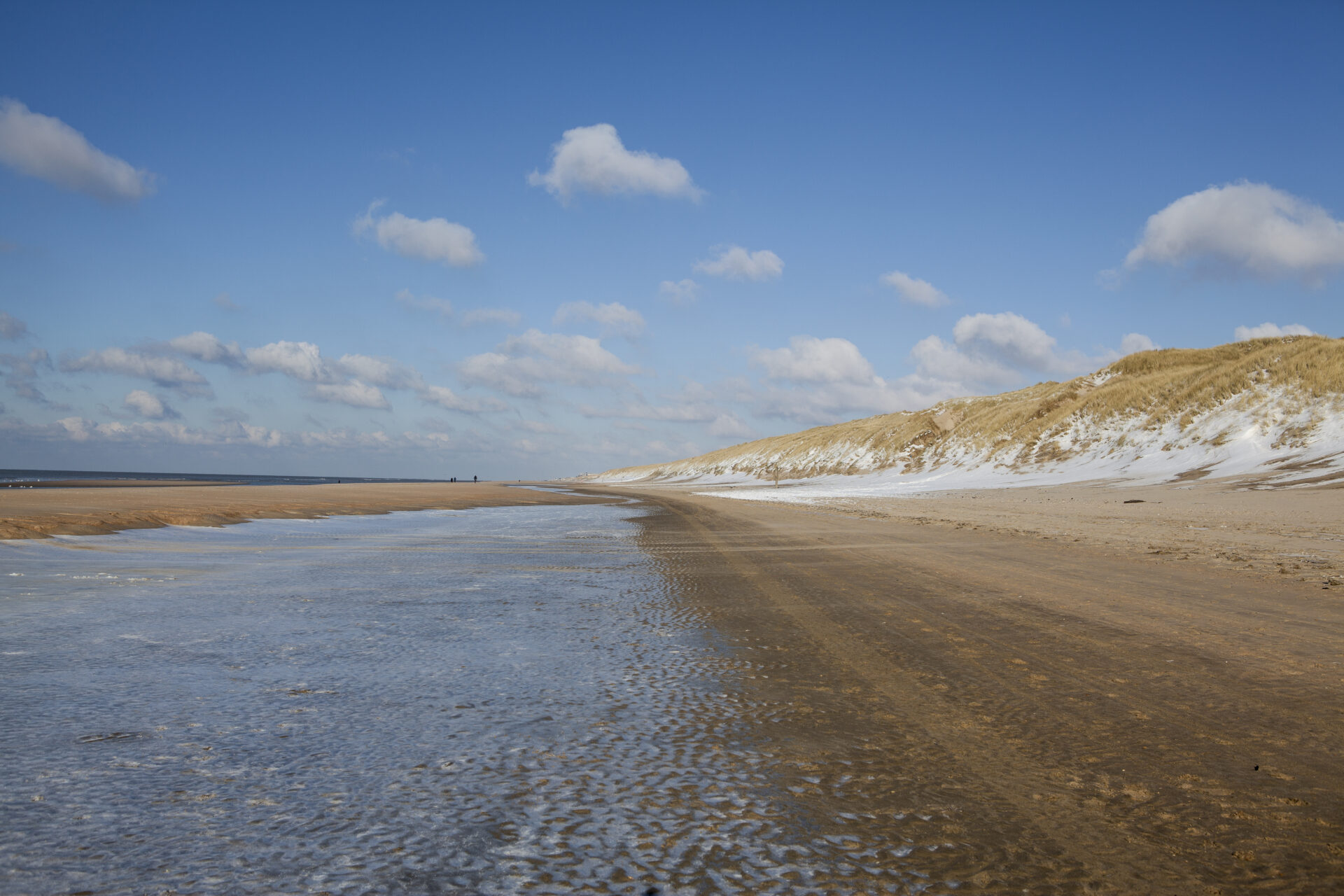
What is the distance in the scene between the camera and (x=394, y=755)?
3.13 meters

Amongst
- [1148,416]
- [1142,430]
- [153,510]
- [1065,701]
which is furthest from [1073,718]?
[1148,416]

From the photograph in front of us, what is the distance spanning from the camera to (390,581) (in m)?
8.55

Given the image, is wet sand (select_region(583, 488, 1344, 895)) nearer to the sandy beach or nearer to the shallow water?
the sandy beach

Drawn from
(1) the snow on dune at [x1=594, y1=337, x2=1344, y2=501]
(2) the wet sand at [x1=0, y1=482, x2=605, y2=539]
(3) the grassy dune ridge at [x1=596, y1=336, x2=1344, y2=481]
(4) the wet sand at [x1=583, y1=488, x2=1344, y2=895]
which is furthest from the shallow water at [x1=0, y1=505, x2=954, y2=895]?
(3) the grassy dune ridge at [x1=596, y1=336, x2=1344, y2=481]

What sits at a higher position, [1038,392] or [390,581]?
[1038,392]

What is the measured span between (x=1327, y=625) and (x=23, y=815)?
8.24 metres

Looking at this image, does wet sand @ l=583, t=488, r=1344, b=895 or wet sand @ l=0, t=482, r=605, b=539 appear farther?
wet sand @ l=0, t=482, r=605, b=539

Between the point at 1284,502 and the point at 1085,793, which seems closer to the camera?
the point at 1085,793

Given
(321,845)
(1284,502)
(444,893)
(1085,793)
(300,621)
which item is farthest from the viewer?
(1284,502)

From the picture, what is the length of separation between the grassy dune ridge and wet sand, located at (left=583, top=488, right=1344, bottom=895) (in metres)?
28.7

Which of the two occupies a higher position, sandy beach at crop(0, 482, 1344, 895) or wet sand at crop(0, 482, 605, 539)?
wet sand at crop(0, 482, 605, 539)

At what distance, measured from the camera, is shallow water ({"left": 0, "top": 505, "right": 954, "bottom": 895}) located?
7.32 feet

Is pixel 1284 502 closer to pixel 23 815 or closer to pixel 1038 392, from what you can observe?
pixel 23 815

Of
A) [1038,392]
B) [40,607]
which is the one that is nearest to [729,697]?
[40,607]
